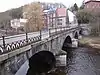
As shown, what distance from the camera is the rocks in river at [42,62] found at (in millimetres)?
26219

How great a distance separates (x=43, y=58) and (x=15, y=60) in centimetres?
1687

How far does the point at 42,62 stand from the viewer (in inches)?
1160

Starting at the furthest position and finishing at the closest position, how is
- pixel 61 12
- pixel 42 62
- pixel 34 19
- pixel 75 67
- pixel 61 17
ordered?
1. pixel 61 12
2. pixel 61 17
3. pixel 34 19
4. pixel 42 62
5. pixel 75 67

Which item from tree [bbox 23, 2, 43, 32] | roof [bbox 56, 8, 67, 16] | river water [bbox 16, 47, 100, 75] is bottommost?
→ river water [bbox 16, 47, 100, 75]

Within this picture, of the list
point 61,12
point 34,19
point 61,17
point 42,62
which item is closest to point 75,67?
point 42,62

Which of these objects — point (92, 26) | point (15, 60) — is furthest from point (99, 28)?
point (15, 60)

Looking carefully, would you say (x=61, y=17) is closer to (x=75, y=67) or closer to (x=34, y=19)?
(x=34, y=19)

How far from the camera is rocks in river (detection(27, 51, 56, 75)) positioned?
26.2 meters

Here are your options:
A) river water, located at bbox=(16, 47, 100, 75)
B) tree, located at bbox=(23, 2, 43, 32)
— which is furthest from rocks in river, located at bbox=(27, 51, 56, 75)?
tree, located at bbox=(23, 2, 43, 32)

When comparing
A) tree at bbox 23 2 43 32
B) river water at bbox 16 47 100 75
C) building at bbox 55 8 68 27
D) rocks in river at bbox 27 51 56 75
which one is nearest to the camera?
river water at bbox 16 47 100 75

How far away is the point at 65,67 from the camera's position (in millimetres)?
27000

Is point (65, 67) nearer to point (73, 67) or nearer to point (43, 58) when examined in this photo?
point (73, 67)

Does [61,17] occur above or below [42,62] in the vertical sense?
above

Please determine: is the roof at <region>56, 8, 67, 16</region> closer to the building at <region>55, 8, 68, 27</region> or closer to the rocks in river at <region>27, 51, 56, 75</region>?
the building at <region>55, 8, 68, 27</region>
